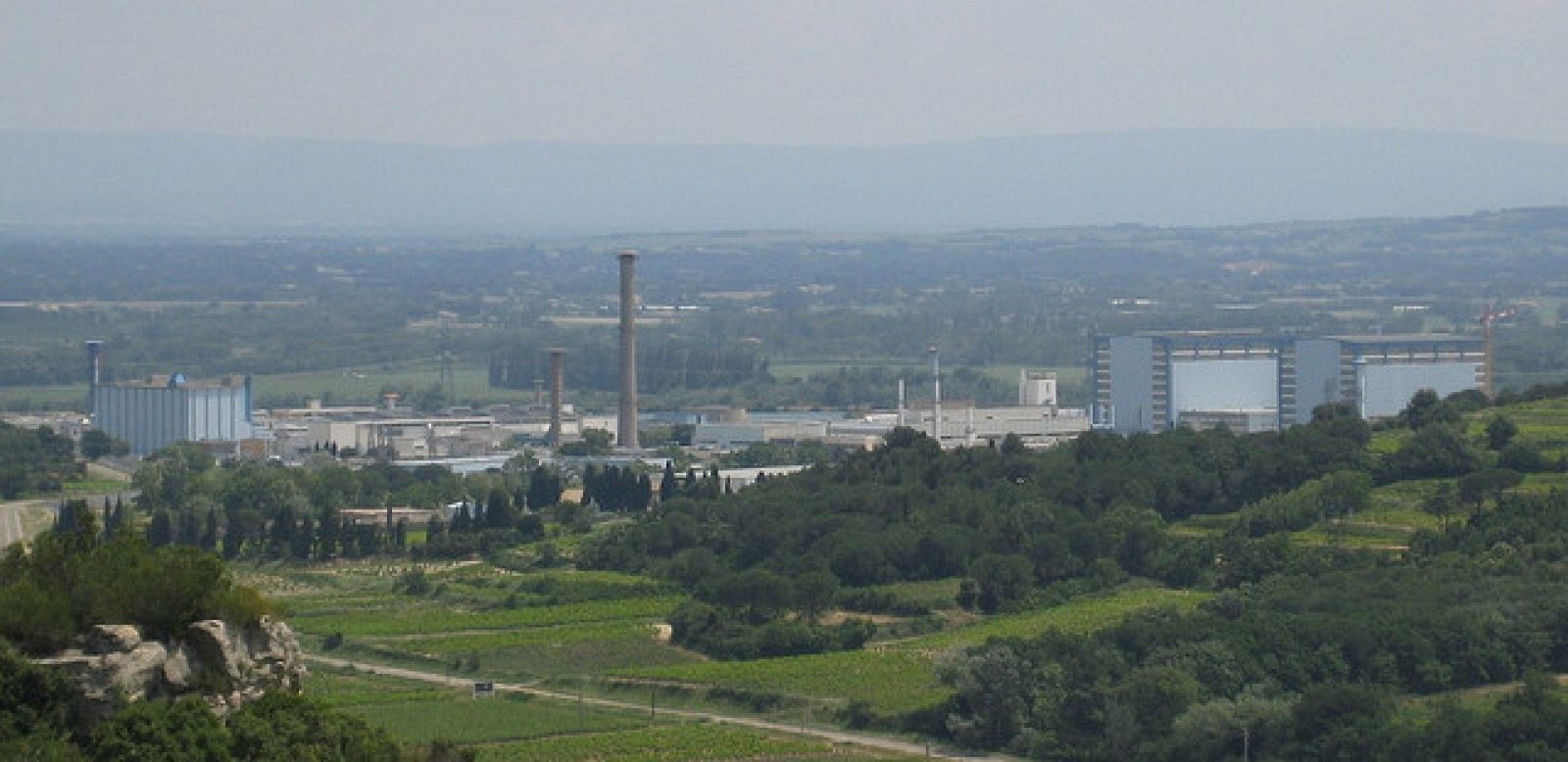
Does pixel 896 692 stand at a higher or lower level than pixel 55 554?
lower

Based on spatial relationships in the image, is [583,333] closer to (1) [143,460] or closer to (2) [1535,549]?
(1) [143,460]

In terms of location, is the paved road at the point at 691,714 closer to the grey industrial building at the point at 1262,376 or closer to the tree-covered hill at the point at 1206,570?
the tree-covered hill at the point at 1206,570

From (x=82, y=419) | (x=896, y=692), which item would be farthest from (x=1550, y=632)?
(x=82, y=419)

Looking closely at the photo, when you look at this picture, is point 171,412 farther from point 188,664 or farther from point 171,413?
point 188,664

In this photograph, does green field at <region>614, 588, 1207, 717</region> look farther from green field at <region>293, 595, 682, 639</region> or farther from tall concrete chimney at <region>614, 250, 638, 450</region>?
tall concrete chimney at <region>614, 250, 638, 450</region>

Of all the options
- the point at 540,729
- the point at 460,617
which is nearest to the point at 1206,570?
the point at 460,617

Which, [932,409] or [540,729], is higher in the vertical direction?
[932,409]
